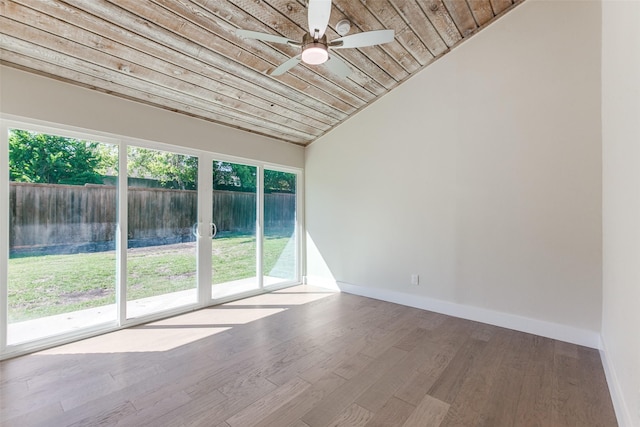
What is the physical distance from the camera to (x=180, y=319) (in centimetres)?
338

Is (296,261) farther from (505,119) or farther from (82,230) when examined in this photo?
(505,119)

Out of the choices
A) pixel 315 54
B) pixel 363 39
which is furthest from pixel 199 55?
pixel 363 39

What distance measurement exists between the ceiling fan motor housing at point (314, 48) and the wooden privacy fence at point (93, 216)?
2451mm

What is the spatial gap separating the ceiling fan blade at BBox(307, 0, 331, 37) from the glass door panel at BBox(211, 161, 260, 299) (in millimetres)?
2537

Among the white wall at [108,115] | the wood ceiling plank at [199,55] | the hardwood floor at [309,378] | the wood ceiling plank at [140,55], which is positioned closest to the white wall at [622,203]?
the hardwood floor at [309,378]

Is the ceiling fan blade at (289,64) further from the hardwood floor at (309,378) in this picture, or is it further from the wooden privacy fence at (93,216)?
the hardwood floor at (309,378)

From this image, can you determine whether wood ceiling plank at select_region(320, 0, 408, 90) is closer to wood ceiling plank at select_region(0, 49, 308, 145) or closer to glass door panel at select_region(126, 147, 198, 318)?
wood ceiling plank at select_region(0, 49, 308, 145)

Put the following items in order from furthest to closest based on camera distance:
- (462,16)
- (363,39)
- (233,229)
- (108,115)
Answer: (233,229) → (462,16) → (108,115) → (363,39)

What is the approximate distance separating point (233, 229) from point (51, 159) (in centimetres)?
205

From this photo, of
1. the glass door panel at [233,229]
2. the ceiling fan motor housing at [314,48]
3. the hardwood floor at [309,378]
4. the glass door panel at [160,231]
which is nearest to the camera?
the hardwood floor at [309,378]

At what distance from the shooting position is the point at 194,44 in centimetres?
250

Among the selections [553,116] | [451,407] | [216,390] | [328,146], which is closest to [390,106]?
[328,146]

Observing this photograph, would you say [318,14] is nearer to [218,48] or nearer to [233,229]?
[218,48]

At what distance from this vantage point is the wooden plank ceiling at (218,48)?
2125 mm
